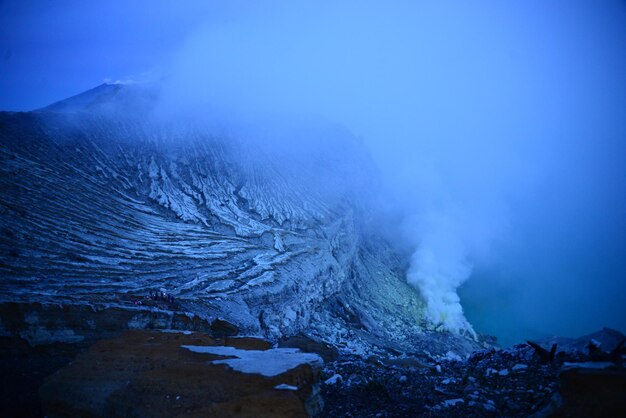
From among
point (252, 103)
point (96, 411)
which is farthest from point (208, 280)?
point (252, 103)

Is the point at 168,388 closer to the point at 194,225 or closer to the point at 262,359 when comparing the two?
the point at 262,359

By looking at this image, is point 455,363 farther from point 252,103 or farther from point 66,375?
point 252,103

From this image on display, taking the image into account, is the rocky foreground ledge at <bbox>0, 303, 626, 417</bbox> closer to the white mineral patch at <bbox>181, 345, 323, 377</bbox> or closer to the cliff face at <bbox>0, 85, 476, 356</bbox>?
the white mineral patch at <bbox>181, 345, 323, 377</bbox>

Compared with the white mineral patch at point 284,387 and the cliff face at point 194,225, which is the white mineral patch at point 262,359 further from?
the cliff face at point 194,225

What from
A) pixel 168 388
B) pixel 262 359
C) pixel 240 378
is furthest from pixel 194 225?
pixel 240 378

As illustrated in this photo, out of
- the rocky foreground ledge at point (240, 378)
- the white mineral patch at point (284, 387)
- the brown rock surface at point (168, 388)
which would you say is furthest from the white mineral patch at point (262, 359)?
the white mineral patch at point (284, 387)

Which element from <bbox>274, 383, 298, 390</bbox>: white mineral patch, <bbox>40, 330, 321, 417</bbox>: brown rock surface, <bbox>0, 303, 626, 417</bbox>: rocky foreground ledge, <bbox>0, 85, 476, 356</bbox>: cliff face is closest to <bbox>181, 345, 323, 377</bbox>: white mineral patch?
<bbox>0, 303, 626, 417</bbox>: rocky foreground ledge
